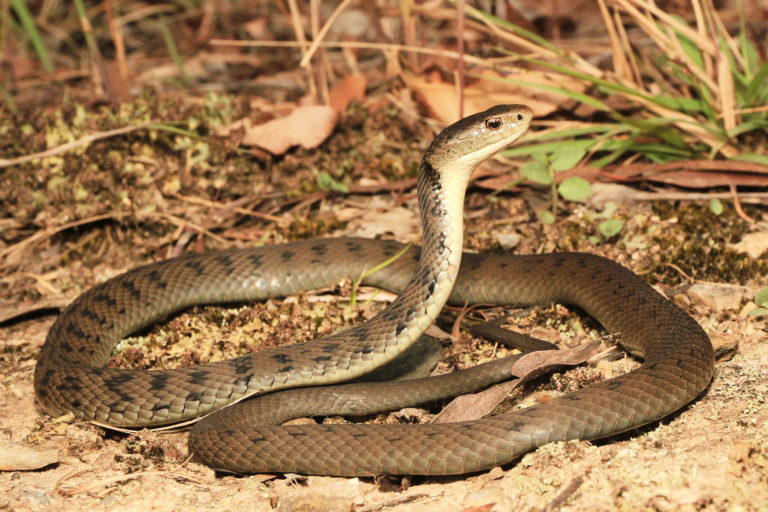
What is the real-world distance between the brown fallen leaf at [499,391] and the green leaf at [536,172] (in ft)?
6.05

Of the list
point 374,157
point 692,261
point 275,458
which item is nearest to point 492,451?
point 275,458

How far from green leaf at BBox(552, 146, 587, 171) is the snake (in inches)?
30.7

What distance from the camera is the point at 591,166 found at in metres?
6.20

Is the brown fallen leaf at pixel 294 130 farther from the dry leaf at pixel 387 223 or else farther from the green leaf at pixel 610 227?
the green leaf at pixel 610 227

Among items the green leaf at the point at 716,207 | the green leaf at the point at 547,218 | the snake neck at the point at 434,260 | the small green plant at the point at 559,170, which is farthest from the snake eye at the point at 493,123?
the green leaf at the point at 716,207

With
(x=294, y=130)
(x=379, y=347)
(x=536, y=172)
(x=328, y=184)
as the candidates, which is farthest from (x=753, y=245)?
(x=294, y=130)

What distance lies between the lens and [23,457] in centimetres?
393

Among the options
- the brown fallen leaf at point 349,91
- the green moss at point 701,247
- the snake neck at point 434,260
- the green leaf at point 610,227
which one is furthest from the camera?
the brown fallen leaf at point 349,91

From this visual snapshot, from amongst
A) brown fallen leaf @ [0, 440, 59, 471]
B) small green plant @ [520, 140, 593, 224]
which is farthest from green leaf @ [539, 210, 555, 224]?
brown fallen leaf @ [0, 440, 59, 471]

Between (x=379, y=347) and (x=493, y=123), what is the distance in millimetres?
1508

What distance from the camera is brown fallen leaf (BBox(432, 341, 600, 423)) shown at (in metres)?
4.04

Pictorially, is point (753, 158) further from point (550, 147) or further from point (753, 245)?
point (550, 147)

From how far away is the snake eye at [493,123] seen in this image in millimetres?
4418

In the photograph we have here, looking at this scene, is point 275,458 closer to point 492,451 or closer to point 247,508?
point 247,508
